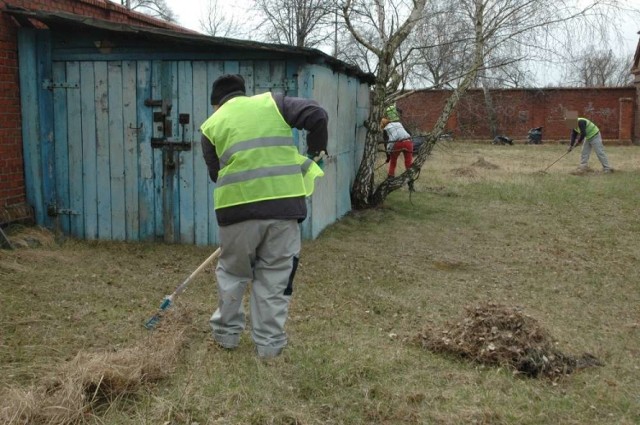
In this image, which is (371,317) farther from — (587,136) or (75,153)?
(587,136)

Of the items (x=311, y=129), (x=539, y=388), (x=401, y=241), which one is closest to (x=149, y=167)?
(x=401, y=241)

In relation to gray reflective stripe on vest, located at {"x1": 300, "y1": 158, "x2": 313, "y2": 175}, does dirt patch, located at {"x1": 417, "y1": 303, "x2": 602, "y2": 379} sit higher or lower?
lower

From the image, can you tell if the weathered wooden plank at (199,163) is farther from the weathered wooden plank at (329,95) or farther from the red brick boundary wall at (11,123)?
the red brick boundary wall at (11,123)

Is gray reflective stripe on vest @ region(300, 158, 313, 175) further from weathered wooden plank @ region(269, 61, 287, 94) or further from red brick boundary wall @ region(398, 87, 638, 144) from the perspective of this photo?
red brick boundary wall @ region(398, 87, 638, 144)

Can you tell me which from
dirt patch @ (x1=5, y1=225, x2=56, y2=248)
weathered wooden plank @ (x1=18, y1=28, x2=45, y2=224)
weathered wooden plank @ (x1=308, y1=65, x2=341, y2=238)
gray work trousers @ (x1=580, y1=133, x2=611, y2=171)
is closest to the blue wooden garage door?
weathered wooden plank @ (x1=18, y1=28, x2=45, y2=224)

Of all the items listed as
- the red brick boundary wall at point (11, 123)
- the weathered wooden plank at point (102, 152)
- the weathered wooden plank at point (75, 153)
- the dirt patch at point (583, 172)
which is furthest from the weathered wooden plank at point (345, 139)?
the dirt patch at point (583, 172)

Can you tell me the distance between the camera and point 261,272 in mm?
4285

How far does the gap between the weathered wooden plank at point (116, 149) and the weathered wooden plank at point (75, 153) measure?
35cm

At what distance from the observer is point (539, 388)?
157 inches

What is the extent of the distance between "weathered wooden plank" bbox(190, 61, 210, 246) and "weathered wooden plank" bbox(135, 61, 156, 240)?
482mm

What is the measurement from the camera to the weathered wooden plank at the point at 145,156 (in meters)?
7.41

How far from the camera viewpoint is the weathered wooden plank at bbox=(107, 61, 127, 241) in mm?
7441

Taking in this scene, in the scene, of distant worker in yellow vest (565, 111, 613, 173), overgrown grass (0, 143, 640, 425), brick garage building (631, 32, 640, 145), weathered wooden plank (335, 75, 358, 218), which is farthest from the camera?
brick garage building (631, 32, 640, 145)

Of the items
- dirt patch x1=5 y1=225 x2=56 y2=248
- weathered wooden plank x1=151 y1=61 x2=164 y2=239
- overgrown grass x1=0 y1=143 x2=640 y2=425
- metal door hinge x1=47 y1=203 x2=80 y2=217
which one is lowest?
overgrown grass x1=0 y1=143 x2=640 y2=425
